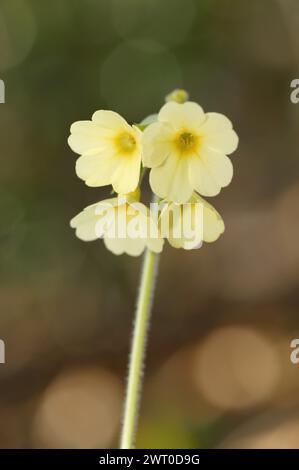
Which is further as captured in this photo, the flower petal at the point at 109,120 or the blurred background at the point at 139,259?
the blurred background at the point at 139,259

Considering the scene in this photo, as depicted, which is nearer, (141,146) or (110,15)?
(141,146)

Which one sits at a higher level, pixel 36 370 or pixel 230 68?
pixel 230 68

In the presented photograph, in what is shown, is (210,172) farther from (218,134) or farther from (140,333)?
(140,333)

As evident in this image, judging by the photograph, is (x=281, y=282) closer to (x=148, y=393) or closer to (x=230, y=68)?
(x=148, y=393)

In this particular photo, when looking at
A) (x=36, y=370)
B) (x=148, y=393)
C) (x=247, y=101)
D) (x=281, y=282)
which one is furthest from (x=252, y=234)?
(x=36, y=370)
